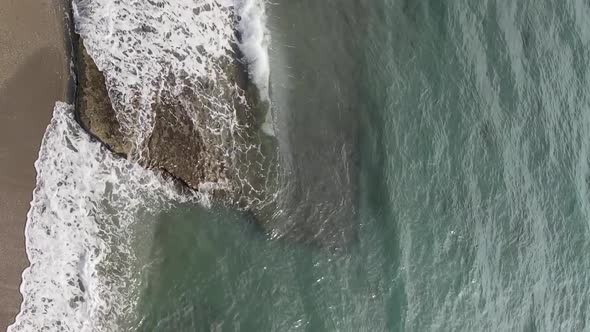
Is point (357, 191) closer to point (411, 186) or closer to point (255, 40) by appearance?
point (411, 186)

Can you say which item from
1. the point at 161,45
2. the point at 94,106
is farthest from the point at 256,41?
the point at 94,106

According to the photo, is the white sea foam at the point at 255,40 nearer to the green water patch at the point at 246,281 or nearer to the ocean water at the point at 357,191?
the ocean water at the point at 357,191

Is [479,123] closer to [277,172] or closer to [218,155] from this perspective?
[277,172]

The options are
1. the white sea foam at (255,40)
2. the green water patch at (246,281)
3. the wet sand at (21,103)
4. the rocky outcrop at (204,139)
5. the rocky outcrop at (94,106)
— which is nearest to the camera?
the wet sand at (21,103)

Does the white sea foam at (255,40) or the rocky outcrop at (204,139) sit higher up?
the white sea foam at (255,40)

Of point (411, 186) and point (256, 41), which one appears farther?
point (411, 186)

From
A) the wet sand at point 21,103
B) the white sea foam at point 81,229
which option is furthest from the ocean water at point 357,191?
the wet sand at point 21,103
